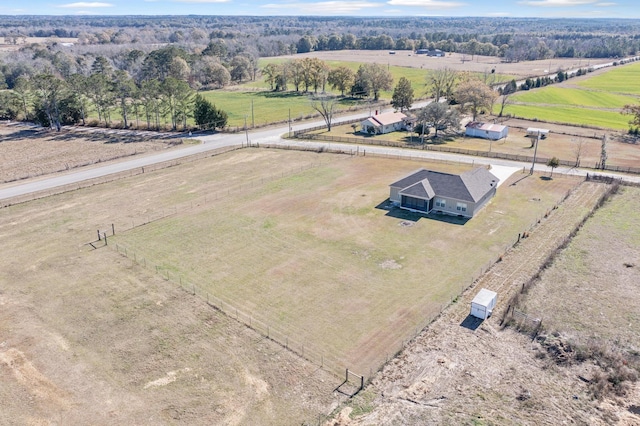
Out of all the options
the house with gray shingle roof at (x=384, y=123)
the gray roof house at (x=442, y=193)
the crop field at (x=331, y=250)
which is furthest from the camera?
the house with gray shingle roof at (x=384, y=123)

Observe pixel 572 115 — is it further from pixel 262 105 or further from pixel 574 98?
pixel 262 105

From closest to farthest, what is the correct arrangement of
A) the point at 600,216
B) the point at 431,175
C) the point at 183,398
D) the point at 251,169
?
the point at 183,398
the point at 600,216
the point at 431,175
the point at 251,169

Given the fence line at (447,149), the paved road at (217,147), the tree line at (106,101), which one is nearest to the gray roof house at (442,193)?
the paved road at (217,147)

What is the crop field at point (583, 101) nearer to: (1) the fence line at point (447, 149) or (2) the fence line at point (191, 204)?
(1) the fence line at point (447, 149)

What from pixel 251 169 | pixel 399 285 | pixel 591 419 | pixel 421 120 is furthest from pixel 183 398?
pixel 421 120

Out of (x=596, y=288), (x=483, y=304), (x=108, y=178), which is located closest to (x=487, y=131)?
(x=596, y=288)

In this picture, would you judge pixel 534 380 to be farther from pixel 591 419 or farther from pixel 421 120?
pixel 421 120
